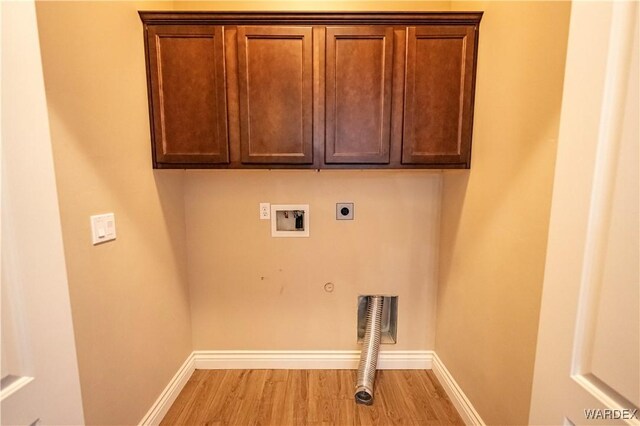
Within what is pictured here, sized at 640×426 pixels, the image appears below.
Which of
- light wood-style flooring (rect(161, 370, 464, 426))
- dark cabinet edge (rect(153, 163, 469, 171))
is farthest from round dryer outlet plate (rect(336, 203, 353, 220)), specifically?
light wood-style flooring (rect(161, 370, 464, 426))

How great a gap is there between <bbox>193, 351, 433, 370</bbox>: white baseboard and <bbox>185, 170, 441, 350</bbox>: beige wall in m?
0.06

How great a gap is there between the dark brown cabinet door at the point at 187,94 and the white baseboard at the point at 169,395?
1383 millimetres

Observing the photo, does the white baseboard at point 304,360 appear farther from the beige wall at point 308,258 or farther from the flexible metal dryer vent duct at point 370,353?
the flexible metal dryer vent duct at point 370,353

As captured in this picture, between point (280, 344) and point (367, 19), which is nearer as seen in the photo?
point (367, 19)

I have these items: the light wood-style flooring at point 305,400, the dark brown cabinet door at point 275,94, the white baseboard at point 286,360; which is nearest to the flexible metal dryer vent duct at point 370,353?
the light wood-style flooring at point 305,400

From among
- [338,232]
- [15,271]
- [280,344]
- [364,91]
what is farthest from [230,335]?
[364,91]

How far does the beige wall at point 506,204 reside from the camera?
3.60ft

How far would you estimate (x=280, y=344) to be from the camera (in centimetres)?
216

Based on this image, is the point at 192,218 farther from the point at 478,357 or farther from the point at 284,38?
the point at 478,357

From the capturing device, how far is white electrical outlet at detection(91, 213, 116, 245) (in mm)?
1203

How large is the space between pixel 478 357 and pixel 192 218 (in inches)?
76.6

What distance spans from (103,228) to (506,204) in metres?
1.79

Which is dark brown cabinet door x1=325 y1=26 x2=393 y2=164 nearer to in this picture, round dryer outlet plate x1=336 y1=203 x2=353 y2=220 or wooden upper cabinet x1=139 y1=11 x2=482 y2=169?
wooden upper cabinet x1=139 y1=11 x2=482 y2=169

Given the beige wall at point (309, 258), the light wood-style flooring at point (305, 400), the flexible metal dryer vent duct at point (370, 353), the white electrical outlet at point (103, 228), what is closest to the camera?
the white electrical outlet at point (103, 228)
